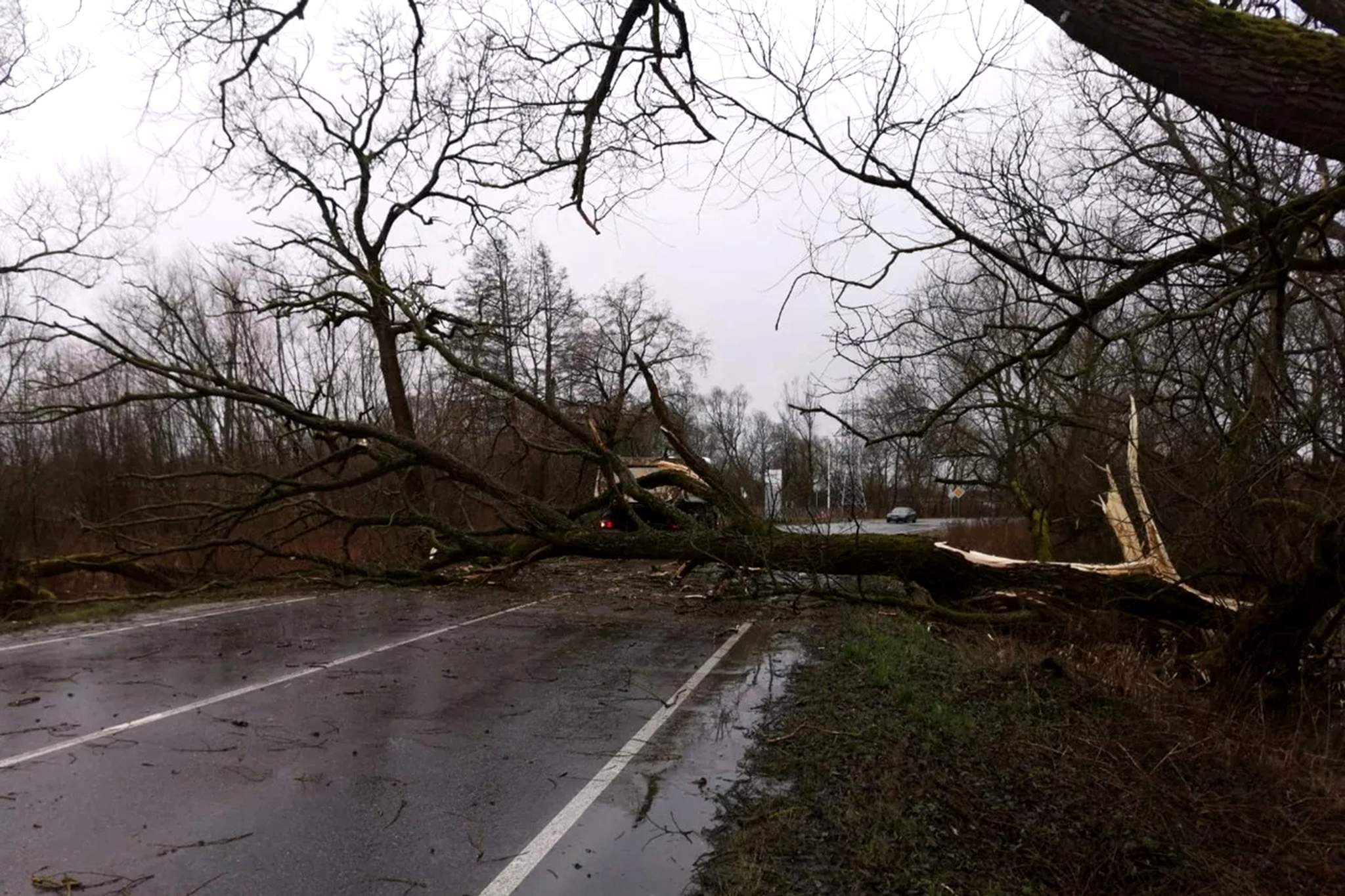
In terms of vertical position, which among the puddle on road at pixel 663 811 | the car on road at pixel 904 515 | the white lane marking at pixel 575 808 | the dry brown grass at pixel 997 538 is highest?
the car on road at pixel 904 515

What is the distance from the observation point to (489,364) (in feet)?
76.2

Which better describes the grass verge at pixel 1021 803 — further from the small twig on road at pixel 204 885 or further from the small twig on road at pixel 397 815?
the small twig on road at pixel 204 885

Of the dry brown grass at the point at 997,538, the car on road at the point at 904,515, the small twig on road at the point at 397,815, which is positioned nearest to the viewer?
the small twig on road at the point at 397,815

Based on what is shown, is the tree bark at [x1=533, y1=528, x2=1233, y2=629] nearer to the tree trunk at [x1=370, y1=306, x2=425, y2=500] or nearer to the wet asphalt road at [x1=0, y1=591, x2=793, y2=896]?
the wet asphalt road at [x1=0, y1=591, x2=793, y2=896]

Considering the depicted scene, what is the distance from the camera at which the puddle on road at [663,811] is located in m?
3.76

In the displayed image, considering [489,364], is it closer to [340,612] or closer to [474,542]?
[474,542]

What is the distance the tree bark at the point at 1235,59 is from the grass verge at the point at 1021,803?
3004 millimetres

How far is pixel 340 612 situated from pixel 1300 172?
1106 cm

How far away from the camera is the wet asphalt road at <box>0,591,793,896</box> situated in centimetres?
384

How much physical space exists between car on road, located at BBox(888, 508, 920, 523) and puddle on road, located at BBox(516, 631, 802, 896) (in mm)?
38939

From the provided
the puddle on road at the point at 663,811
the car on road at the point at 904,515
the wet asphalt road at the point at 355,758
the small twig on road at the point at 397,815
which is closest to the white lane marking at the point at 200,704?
the wet asphalt road at the point at 355,758

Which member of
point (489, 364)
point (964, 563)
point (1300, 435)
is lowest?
point (964, 563)

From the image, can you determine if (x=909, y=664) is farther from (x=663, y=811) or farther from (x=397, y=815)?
(x=397, y=815)

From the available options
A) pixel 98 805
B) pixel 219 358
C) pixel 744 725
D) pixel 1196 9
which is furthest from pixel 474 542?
pixel 219 358
